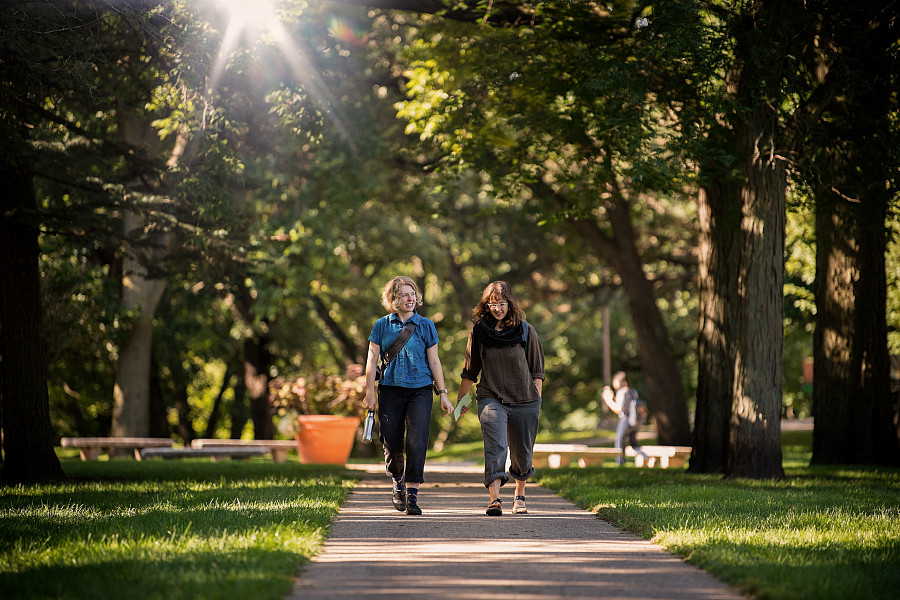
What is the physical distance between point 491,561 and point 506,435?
8.70 feet

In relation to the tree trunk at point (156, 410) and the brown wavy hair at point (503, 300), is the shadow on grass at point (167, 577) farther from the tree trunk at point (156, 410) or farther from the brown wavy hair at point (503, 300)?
the tree trunk at point (156, 410)

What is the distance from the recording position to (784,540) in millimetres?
6426

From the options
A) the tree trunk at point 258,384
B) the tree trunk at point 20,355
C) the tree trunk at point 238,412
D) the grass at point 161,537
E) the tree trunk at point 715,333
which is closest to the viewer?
the grass at point 161,537

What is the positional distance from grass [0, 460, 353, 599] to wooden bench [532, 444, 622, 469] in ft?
19.2

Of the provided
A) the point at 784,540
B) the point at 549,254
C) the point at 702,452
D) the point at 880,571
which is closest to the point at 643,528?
the point at 784,540

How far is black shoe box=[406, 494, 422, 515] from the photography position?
8.02m

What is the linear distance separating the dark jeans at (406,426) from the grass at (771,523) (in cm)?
175

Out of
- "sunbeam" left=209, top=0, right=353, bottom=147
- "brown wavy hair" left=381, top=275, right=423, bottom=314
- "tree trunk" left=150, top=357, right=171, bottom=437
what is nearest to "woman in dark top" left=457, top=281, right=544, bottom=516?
"brown wavy hair" left=381, top=275, right=423, bottom=314

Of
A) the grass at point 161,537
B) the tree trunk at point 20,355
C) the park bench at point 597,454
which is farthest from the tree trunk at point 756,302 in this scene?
the tree trunk at point 20,355

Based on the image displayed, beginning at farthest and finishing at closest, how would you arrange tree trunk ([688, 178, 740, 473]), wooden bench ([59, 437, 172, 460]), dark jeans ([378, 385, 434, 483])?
wooden bench ([59, 437, 172, 460]) → tree trunk ([688, 178, 740, 473]) → dark jeans ([378, 385, 434, 483])

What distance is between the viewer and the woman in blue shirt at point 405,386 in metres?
8.12

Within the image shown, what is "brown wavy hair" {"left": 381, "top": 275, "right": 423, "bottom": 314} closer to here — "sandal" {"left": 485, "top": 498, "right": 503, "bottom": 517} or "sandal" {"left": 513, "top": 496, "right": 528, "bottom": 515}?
"sandal" {"left": 485, "top": 498, "right": 503, "bottom": 517}

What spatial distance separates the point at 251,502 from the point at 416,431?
5.67 ft

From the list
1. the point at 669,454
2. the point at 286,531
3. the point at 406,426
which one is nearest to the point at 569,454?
the point at 669,454
